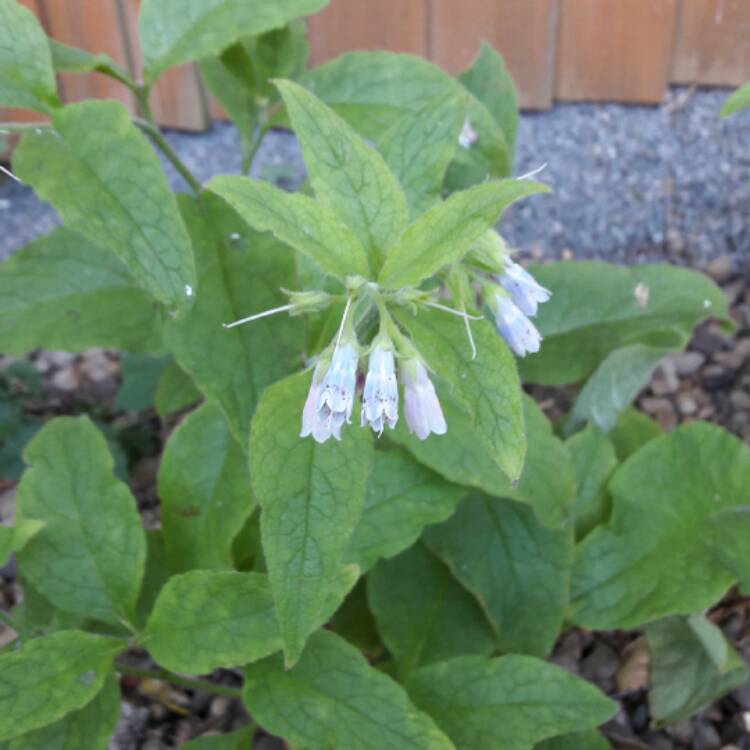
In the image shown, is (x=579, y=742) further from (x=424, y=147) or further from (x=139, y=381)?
(x=139, y=381)

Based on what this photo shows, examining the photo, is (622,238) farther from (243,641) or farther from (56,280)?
(243,641)

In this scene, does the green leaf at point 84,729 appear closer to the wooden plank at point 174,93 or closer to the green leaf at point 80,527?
the green leaf at point 80,527

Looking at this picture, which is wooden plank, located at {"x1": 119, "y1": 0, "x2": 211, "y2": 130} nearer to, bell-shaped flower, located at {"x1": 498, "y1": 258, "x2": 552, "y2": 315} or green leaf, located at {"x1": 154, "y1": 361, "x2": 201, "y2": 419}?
green leaf, located at {"x1": 154, "y1": 361, "x2": 201, "y2": 419}

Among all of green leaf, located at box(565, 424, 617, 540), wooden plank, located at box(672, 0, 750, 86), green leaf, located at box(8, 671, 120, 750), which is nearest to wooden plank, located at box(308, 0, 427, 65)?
wooden plank, located at box(672, 0, 750, 86)

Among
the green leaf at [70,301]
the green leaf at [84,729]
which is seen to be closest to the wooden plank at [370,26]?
the green leaf at [70,301]

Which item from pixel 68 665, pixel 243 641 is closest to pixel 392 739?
pixel 243 641

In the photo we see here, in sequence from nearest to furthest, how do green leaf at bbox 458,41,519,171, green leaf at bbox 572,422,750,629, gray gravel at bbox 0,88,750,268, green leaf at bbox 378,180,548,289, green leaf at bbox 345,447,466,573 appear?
green leaf at bbox 378,180,548,289 → green leaf at bbox 345,447,466,573 → green leaf at bbox 572,422,750,629 → green leaf at bbox 458,41,519,171 → gray gravel at bbox 0,88,750,268
